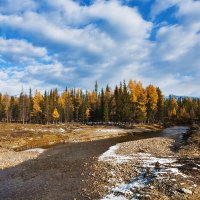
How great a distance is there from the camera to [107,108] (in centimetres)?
10762

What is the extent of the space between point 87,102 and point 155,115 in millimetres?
35455

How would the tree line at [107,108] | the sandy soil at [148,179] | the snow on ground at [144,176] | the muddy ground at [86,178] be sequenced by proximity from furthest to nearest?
the tree line at [107,108] → the muddy ground at [86,178] → the snow on ground at [144,176] → the sandy soil at [148,179]

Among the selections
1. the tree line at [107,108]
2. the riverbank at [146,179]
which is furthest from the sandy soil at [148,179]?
the tree line at [107,108]

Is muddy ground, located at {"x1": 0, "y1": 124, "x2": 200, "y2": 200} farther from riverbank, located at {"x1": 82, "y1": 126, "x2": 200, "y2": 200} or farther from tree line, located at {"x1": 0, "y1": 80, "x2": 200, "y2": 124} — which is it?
tree line, located at {"x1": 0, "y1": 80, "x2": 200, "y2": 124}

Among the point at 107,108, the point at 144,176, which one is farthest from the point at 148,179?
the point at 107,108

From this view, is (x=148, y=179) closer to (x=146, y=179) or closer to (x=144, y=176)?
(x=146, y=179)

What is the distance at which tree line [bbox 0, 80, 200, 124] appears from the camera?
9719cm

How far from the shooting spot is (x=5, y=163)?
30.0 meters

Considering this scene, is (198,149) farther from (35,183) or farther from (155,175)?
(35,183)

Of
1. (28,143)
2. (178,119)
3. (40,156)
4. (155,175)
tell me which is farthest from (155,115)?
(155,175)

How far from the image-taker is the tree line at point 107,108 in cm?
9719

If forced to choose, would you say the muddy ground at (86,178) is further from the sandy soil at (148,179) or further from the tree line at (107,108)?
the tree line at (107,108)

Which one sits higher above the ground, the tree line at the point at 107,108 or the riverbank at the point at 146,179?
the tree line at the point at 107,108

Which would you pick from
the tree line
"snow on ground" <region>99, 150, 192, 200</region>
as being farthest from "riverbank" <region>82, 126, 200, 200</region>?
the tree line
